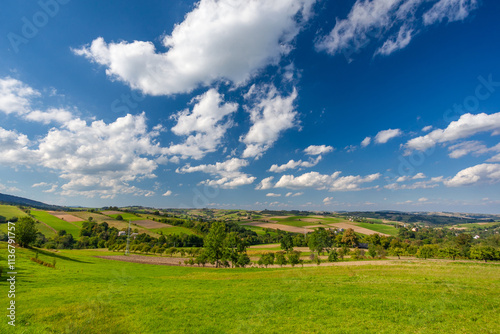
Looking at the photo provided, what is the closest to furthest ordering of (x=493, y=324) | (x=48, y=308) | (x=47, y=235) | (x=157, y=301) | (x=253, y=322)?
(x=493, y=324) → (x=253, y=322) → (x=48, y=308) → (x=157, y=301) → (x=47, y=235)

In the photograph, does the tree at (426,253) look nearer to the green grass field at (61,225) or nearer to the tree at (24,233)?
the tree at (24,233)

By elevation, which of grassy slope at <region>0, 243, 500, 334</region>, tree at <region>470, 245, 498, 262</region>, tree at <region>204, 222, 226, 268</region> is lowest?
tree at <region>470, 245, 498, 262</region>

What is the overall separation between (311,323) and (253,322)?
448cm

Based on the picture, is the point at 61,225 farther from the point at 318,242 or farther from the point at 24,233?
the point at 318,242

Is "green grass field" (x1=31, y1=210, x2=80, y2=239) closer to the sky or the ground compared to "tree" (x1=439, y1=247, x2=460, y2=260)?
closer to the sky

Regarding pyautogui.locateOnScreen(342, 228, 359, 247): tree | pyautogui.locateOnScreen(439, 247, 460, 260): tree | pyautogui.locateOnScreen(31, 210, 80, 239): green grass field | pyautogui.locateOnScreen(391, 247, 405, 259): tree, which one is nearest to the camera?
pyautogui.locateOnScreen(439, 247, 460, 260): tree

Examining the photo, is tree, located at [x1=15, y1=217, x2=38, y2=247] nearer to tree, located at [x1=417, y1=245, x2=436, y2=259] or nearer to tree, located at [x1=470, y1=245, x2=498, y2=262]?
tree, located at [x1=417, y1=245, x2=436, y2=259]

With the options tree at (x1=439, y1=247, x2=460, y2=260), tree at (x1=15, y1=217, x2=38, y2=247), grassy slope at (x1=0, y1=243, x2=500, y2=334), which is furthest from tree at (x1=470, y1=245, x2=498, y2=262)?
tree at (x1=15, y1=217, x2=38, y2=247)

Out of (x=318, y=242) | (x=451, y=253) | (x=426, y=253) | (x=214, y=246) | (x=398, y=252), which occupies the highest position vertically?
(x=214, y=246)

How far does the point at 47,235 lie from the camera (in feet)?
390

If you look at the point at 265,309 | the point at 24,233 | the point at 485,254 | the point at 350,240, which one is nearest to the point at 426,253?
the point at 485,254

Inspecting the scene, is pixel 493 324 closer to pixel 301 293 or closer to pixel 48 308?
pixel 301 293

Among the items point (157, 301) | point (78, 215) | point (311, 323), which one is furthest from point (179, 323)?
point (78, 215)

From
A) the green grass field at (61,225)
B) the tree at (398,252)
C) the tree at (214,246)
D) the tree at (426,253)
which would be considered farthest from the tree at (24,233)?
the tree at (426,253)
